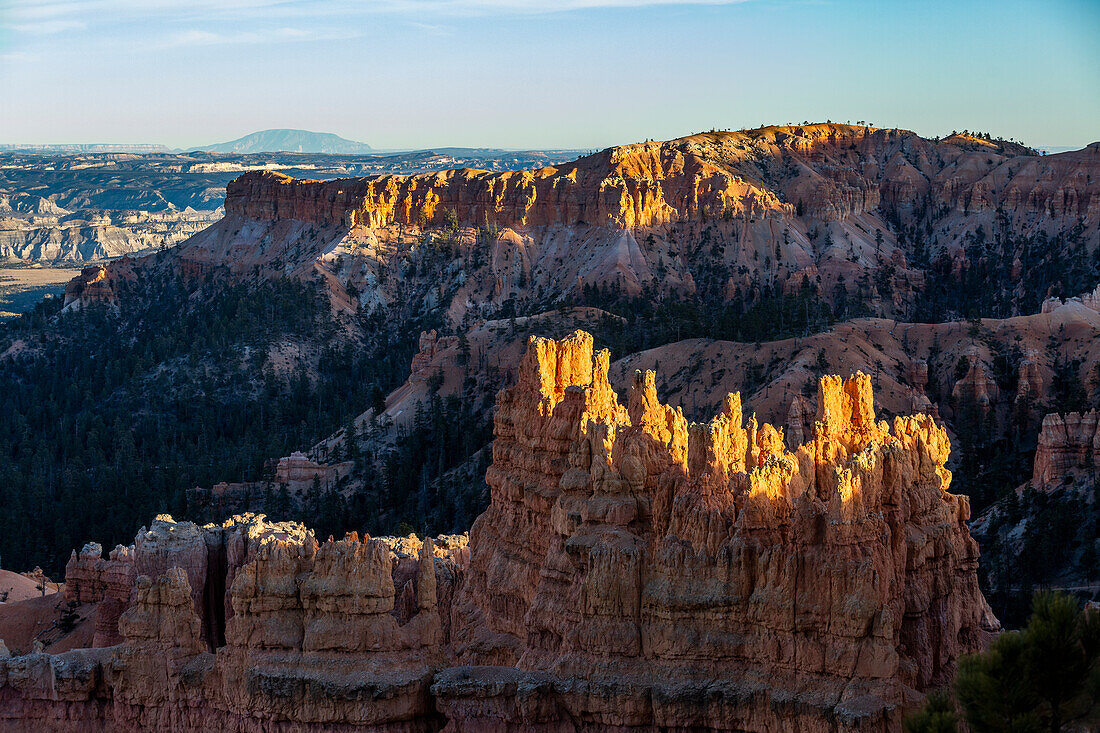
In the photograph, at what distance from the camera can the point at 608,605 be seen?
38.3 metres

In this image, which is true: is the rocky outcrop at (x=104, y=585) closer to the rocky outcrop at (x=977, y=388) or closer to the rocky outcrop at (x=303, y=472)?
the rocky outcrop at (x=303, y=472)

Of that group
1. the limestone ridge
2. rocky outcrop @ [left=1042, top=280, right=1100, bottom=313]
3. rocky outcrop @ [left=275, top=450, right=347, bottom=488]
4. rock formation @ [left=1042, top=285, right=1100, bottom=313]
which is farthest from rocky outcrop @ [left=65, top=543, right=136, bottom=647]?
rock formation @ [left=1042, top=285, right=1100, bottom=313]

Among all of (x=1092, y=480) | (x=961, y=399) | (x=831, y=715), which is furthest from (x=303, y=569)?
(x=961, y=399)

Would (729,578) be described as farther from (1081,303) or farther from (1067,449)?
(1081,303)

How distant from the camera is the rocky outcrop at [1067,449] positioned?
8675cm

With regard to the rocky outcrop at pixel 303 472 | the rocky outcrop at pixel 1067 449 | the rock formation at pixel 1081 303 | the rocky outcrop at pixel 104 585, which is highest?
the rock formation at pixel 1081 303

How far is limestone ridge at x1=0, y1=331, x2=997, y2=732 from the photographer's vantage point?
36188 mm

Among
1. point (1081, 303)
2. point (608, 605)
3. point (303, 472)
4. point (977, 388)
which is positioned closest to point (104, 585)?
point (608, 605)

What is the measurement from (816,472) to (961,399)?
277 feet

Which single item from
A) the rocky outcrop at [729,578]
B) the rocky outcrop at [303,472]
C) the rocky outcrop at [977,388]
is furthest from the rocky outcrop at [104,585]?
the rocky outcrop at [977,388]

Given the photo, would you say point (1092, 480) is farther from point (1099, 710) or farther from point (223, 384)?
point (223, 384)

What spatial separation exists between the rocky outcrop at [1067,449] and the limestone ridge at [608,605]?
43802 millimetres

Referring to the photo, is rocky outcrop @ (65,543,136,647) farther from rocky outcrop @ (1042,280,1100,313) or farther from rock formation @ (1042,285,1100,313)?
rock formation @ (1042,285,1100,313)

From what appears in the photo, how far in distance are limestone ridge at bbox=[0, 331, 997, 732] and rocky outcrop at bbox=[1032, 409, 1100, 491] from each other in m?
43.8
